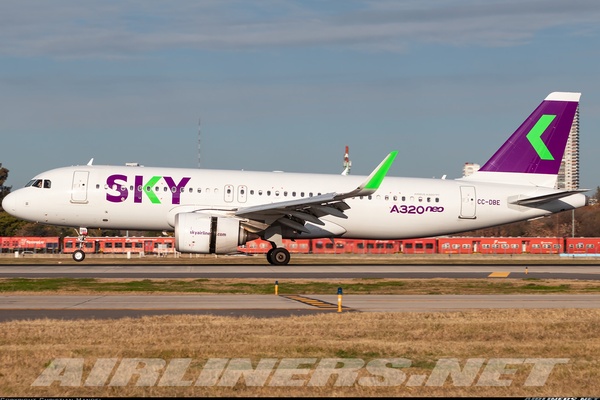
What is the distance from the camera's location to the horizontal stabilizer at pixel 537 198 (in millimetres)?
43094

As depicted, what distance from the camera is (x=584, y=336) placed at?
17172mm

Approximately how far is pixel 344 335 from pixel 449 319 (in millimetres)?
3944

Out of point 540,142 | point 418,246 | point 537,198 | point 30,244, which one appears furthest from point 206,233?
point 30,244

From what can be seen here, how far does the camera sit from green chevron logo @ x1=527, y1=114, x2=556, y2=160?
4534 cm

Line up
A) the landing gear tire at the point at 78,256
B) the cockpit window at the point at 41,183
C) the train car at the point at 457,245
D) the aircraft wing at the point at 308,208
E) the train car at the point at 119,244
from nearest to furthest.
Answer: the aircraft wing at the point at 308,208 → the cockpit window at the point at 41,183 → the landing gear tire at the point at 78,256 → the train car at the point at 119,244 → the train car at the point at 457,245

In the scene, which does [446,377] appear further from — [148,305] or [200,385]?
[148,305]

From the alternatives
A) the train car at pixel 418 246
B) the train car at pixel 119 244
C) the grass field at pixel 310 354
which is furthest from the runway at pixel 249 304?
the train car at pixel 119 244

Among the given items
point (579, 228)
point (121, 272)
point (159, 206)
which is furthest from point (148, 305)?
point (579, 228)

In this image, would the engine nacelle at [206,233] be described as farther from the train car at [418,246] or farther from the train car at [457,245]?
the train car at [457,245]

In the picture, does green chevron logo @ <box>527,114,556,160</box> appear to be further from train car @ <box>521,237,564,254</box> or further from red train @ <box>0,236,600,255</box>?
train car @ <box>521,237,564,254</box>

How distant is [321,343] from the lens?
15773mm

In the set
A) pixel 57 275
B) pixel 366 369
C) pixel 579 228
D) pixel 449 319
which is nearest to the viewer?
pixel 366 369

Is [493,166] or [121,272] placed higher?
[493,166]

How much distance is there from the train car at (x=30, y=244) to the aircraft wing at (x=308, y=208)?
1870 inches
